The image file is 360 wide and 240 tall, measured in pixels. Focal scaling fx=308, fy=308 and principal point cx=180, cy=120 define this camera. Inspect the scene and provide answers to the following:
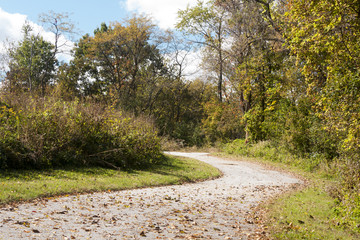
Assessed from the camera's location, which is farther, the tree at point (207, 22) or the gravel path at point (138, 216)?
the tree at point (207, 22)

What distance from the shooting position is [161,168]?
601 inches

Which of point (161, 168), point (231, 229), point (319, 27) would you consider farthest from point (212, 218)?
point (161, 168)

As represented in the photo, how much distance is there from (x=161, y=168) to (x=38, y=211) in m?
8.74

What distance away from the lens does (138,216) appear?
7.07 meters

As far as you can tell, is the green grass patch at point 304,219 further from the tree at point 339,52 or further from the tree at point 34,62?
the tree at point 34,62

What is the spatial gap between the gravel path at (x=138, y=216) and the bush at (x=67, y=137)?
3995 millimetres

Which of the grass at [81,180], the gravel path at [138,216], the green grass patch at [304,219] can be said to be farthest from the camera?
the grass at [81,180]

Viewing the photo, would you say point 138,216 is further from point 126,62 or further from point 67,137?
point 126,62

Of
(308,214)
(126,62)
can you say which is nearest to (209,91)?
(126,62)

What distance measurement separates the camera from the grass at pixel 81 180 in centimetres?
841

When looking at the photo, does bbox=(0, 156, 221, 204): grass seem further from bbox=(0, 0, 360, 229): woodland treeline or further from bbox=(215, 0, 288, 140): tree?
bbox=(215, 0, 288, 140): tree

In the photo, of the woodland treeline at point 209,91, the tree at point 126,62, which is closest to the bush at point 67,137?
the woodland treeline at point 209,91

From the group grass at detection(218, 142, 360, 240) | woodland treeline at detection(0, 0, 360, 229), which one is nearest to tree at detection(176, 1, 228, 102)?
woodland treeline at detection(0, 0, 360, 229)

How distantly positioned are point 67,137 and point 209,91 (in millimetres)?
30969
